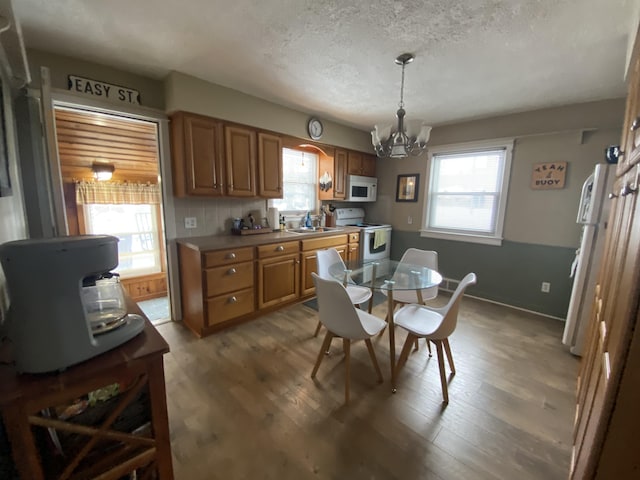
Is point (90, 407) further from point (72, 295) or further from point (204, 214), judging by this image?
point (204, 214)

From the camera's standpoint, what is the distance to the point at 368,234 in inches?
156

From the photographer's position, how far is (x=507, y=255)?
335cm

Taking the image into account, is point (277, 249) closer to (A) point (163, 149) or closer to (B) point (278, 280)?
(B) point (278, 280)

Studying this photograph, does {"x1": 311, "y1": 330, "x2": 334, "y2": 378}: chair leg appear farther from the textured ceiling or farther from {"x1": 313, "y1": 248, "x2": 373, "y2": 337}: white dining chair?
the textured ceiling

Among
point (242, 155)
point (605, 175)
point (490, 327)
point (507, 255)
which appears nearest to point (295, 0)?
point (242, 155)

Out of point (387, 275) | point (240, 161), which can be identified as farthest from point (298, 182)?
point (387, 275)

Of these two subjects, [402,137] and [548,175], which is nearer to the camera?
[402,137]

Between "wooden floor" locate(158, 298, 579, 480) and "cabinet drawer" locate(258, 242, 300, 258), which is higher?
"cabinet drawer" locate(258, 242, 300, 258)

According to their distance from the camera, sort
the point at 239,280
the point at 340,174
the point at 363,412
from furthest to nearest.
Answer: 1. the point at 340,174
2. the point at 239,280
3. the point at 363,412

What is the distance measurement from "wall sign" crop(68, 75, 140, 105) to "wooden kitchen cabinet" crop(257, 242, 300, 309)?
1.78m

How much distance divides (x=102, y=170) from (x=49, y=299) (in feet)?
12.9

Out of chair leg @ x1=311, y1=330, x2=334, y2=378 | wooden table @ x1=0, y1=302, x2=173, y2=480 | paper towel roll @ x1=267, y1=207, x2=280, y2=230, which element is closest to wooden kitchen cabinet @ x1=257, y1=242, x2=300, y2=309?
paper towel roll @ x1=267, y1=207, x2=280, y2=230

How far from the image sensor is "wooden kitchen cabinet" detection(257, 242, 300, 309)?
284 centimetres

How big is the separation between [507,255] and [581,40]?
2.35 metres
